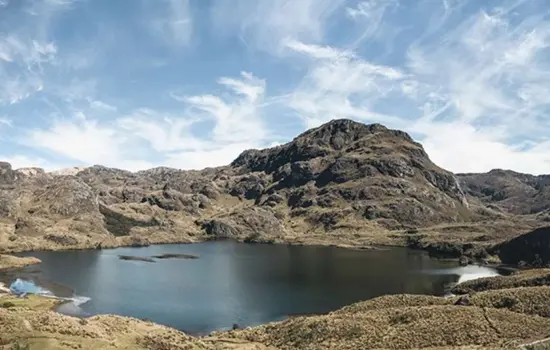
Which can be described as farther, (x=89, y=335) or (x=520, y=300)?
(x=520, y=300)

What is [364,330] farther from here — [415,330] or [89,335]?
[89,335]

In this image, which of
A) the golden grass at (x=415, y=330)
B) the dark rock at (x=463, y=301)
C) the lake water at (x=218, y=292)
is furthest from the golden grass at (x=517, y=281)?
the lake water at (x=218, y=292)

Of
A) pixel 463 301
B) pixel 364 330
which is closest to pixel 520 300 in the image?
pixel 463 301

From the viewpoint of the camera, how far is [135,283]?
17725 centimetres

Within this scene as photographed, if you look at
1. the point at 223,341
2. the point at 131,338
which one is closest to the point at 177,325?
the point at 223,341

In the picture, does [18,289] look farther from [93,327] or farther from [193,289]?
[93,327]

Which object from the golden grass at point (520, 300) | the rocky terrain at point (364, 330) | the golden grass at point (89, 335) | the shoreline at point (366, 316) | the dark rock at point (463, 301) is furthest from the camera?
the dark rock at point (463, 301)

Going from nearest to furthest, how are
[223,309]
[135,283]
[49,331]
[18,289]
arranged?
[49,331], [223,309], [18,289], [135,283]

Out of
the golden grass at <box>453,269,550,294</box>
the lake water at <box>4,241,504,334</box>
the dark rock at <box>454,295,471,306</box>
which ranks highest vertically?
the golden grass at <box>453,269,550,294</box>

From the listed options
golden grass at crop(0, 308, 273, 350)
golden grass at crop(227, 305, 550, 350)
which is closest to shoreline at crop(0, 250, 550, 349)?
golden grass at crop(227, 305, 550, 350)

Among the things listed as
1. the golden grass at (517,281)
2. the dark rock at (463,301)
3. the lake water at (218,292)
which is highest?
the golden grass at (517,281)

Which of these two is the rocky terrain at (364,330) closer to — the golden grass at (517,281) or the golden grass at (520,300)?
the golden grass at (520,300)

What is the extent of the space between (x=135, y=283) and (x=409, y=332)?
414ft

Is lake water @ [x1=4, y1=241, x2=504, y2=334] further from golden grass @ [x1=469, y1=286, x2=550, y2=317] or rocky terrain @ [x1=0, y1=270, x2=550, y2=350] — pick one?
golden grass @ [x1=469, y1=286, x2=550, y2=317]
